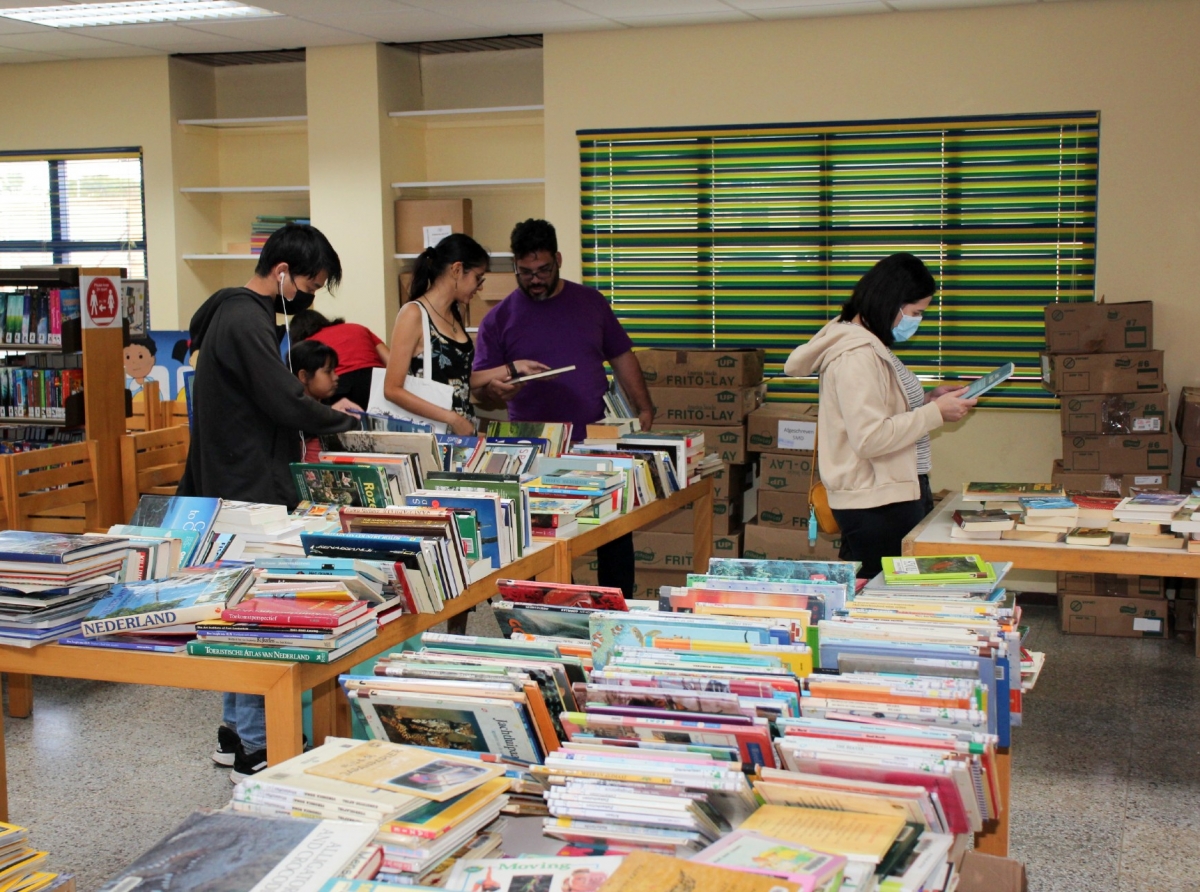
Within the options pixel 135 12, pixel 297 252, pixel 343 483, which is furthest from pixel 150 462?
pixel 135 12

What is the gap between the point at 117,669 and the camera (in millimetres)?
2494

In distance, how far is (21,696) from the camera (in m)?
4.24

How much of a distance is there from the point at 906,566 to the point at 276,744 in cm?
145

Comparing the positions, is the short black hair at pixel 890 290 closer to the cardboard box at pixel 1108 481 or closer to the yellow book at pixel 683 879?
the cardboard box at pixel 1108 481

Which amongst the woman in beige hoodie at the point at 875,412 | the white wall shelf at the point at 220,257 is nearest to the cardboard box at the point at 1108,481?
the woman in beige hoodie at the point at 875,412

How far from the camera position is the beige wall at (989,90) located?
218 inches

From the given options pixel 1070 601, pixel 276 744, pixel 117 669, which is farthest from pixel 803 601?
pixel 1070 601

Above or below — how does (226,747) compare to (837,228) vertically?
below

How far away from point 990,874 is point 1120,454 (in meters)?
3.83

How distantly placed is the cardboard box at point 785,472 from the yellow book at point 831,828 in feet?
13.8

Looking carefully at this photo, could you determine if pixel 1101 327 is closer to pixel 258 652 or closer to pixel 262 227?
pixel 258 652

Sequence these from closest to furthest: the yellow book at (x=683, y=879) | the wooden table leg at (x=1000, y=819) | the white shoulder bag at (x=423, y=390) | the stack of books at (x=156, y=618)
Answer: the yellow book at (x=683, y=879) → the wooden table leg at (x=1000, y=819) → the stack of books at (x=156, y=618) → the white shoulder bag at (x=423, y=390)

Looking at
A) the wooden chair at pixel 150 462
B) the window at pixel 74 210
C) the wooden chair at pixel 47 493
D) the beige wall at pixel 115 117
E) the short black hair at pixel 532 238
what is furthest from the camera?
the window at pixel 74 210

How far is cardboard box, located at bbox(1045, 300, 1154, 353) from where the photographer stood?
5262 millimetres
